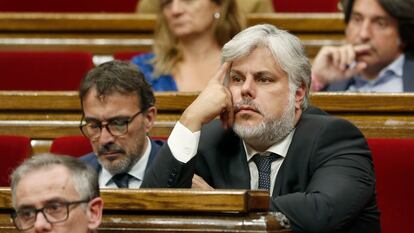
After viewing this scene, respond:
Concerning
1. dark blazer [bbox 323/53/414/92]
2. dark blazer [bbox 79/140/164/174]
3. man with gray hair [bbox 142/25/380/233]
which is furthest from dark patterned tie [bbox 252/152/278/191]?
dark blazer [bbox 323/53/414/92]

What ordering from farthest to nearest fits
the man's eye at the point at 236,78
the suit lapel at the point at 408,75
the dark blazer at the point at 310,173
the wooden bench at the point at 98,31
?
the wooden bench at the point at 98,31 → the suit lapel at the point at 408,75 → the man's eye at the point at 236,78 → the dark blazer at the point at 310,173

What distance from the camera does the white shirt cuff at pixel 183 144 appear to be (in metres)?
1.16

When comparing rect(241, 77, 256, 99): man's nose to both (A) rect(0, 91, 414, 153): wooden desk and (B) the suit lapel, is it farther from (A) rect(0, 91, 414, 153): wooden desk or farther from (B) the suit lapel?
(B) the suit lapel

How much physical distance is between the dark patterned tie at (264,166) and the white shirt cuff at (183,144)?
7 cm

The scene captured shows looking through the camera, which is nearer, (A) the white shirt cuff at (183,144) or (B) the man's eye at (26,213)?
(B) the man's eye at (26,213)

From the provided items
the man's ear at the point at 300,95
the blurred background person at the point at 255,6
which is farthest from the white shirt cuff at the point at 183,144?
the blurred background person at the point at 255,6

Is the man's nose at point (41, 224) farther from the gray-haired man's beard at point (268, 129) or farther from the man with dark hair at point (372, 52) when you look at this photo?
the man with dark hair at point (372, 52)

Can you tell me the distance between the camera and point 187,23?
1716 mm

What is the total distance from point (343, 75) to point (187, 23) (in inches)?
9.9

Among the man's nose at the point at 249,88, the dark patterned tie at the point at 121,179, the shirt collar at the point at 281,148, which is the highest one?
the man's nose at the point at 249,88

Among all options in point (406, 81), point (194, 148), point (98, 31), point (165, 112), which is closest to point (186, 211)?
point (194, 148)

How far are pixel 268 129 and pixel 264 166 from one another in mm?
42

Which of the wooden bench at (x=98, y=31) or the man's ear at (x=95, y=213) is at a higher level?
the wooden bench at (x=98, y=31)

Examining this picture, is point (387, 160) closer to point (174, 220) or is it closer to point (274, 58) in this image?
point (274, 58)
